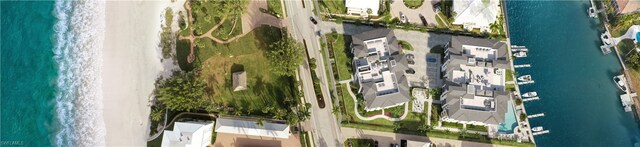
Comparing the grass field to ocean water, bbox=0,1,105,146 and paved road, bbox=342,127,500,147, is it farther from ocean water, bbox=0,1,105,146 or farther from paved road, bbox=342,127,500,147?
paved road, bbox=342,127,500,147

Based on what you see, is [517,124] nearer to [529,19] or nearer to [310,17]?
[529,19]

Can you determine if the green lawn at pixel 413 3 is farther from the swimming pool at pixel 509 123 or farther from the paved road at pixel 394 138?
the paved road at pixel 394 138

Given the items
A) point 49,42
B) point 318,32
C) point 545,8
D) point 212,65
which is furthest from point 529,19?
point 49,42

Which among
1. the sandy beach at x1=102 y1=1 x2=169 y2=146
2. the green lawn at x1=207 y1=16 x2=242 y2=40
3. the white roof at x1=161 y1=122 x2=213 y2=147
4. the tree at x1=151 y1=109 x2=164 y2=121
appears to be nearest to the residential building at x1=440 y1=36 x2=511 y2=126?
the green lawn at x1=207 y1=16 x2=242 y2=40

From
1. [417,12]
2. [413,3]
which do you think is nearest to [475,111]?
[417,12]

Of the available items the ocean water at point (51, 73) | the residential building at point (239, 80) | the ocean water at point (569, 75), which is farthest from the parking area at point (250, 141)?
the ocean water at point (569, 75)

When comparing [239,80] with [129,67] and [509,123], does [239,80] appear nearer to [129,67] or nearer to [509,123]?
[129,67]
